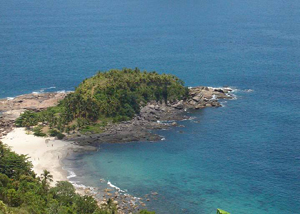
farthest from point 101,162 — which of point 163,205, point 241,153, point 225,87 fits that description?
point 225,87

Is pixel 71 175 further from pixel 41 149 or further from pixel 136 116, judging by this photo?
pixel 136 116

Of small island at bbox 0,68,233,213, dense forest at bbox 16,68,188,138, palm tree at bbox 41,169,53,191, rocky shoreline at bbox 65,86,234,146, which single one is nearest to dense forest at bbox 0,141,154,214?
palm tree at bbox 41,169,53,191

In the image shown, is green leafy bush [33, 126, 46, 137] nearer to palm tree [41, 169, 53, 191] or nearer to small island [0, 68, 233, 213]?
small island [0, 68, 233, 213]

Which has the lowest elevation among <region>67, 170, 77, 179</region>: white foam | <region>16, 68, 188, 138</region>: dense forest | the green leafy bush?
<region>67, 170, 77, 179</region>: white foam

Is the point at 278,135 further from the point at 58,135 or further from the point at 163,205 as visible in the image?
the point at 58,135

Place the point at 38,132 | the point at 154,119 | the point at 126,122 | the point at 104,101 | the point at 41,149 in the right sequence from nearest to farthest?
the point at 41,149 < the point at 38,132 < the point at 126,122 < the point at 104,101 < the point at 154,119

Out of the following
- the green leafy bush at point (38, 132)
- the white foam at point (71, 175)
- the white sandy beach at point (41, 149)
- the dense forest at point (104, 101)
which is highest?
the dense forest at point (104, 101)

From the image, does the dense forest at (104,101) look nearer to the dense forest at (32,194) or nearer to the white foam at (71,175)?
the white foam at (71,175)

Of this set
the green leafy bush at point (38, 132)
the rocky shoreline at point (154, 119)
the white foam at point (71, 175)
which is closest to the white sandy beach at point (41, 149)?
the white foam at point (71, 175)

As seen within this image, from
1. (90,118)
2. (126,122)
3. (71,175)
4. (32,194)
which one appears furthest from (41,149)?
(32,194)
